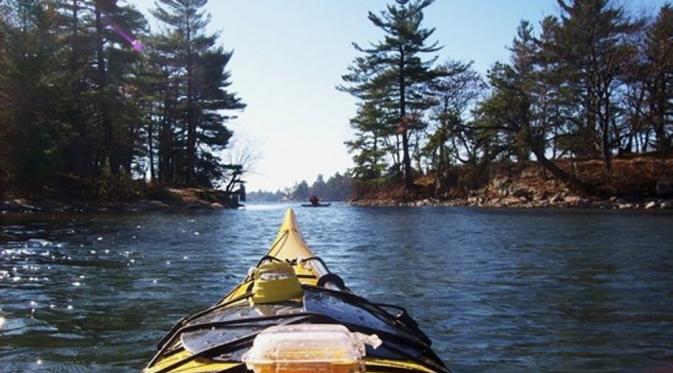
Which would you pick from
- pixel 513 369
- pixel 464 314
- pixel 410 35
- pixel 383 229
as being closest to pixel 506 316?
pixel 464 314

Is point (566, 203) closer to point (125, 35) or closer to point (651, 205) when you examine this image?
point (651, 205)

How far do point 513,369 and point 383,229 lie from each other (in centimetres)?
1327

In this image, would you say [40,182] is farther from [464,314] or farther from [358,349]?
[358,349]

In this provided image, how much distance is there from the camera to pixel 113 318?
5.89m

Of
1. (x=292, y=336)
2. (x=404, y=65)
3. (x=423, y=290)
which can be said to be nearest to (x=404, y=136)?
(x=404, y=65)

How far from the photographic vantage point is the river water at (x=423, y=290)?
4.73 meters

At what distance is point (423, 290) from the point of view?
7.42m

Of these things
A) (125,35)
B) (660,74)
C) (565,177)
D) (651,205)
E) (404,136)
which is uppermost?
(125,35)

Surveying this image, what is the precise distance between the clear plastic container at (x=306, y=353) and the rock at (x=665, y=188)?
30.6 m

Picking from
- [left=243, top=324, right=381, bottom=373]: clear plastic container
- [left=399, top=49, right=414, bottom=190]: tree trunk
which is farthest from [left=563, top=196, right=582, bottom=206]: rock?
[left=243, top=324, right=381, bottom=373]: clear plastic container

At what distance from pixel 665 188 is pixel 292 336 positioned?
101 ft

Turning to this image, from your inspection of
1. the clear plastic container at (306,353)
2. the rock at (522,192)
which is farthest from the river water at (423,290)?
the rock at (522,192)

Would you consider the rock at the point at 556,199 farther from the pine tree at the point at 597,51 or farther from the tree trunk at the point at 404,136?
the tree trunk at the point at 404,136

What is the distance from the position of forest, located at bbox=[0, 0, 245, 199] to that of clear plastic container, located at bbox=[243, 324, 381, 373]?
28487mm
